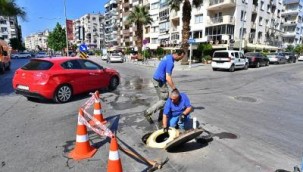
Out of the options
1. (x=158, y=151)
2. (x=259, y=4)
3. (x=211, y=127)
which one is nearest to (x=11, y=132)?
(x=158, y=151)

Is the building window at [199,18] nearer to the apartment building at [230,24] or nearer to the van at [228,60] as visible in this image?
the apartment building at [230,24]

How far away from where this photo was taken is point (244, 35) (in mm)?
41594

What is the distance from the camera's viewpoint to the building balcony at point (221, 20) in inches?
1492

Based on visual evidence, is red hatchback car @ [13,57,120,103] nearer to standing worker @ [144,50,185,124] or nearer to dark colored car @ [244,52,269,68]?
standing worker @ [144,50,185,124]

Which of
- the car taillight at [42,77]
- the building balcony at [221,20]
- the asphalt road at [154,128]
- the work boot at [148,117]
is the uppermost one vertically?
the building balcony at [221,20]

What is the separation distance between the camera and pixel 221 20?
129ft

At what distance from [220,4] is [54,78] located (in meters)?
36.2

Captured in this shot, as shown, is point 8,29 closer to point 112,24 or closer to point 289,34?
point 112,24

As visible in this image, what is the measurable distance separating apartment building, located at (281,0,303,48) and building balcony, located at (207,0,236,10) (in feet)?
125

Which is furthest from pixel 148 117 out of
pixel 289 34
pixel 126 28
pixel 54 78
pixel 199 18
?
pixel 126 28

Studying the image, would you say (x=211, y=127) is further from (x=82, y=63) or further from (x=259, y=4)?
(x=259, y=4)

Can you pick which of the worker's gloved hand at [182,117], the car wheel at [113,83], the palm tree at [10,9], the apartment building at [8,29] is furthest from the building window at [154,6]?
the apartment building at [8,29]

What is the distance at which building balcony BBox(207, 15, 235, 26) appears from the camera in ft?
124

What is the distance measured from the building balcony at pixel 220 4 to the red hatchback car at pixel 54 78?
111ft
